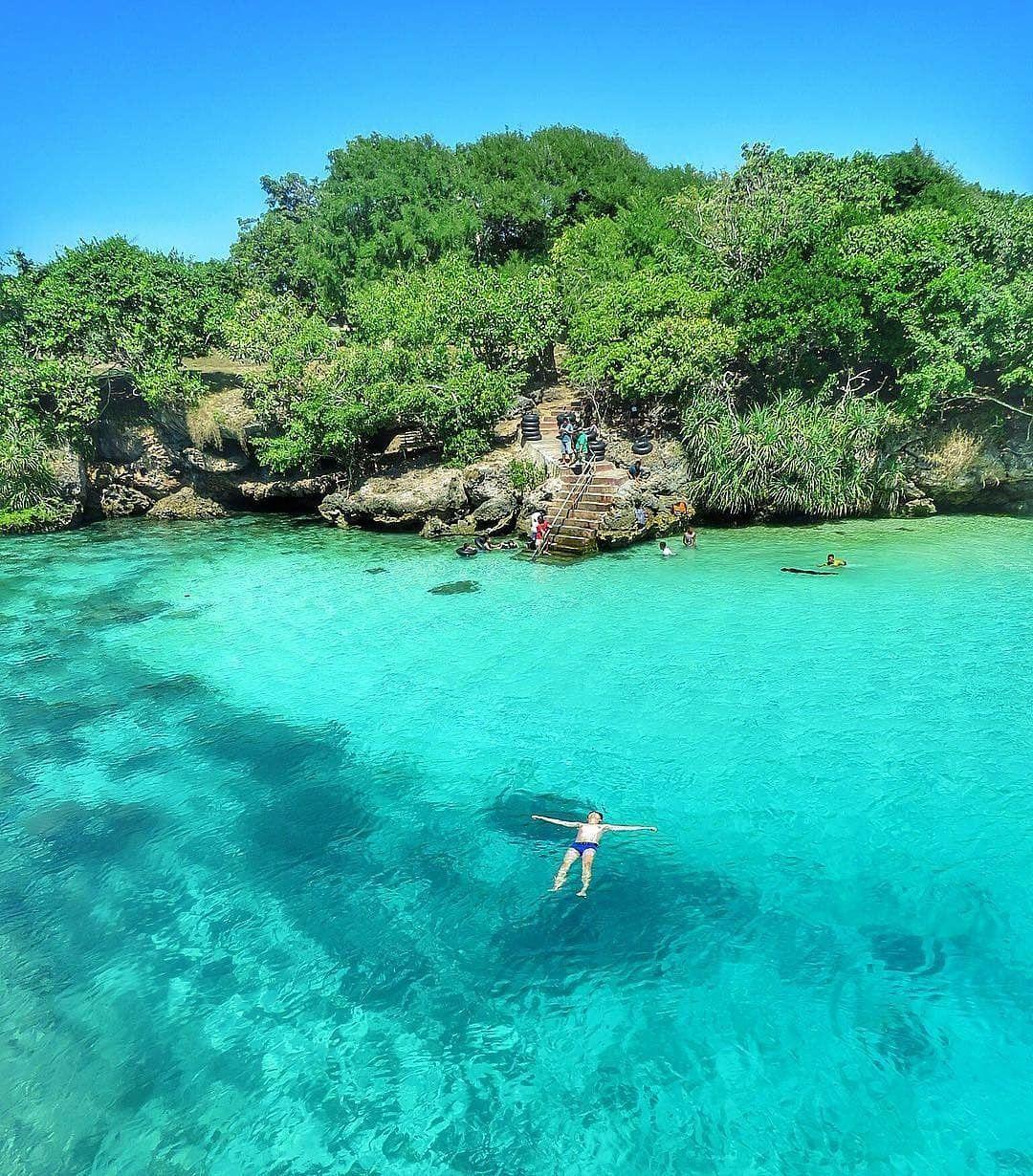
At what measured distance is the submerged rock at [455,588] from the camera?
21.5 m

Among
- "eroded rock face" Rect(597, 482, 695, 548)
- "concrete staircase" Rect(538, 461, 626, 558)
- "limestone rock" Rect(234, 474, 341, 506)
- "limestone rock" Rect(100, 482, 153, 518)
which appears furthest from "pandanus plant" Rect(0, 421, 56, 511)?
"eroded rock face" Rect(597, 482, 695, 548)

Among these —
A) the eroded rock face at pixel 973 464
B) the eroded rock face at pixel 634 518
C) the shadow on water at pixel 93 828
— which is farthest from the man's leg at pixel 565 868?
the eroded rock face at pixel 973 464

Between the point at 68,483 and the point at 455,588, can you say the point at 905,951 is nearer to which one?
the point at 455,588

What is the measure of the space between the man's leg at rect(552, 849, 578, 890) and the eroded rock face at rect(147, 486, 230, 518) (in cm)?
2980

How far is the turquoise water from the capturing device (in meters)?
6.82

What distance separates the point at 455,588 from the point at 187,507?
19.6 m

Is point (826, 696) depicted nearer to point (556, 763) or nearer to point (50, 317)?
point (556, 763)

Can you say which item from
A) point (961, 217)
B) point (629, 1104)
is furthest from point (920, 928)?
point (961, 217)

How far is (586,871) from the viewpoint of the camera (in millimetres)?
9719

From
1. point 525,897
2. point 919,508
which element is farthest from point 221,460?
point 919,508

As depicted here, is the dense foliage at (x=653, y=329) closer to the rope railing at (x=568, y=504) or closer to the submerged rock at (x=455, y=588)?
the rope railing at (x=568, y=504)

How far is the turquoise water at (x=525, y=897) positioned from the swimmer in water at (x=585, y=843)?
0.25 meters

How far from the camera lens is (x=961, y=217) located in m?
25.9

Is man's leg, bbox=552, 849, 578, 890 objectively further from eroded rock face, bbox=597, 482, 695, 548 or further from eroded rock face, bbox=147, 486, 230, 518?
eroded rock face, bbox=147, 486, 230, 518
